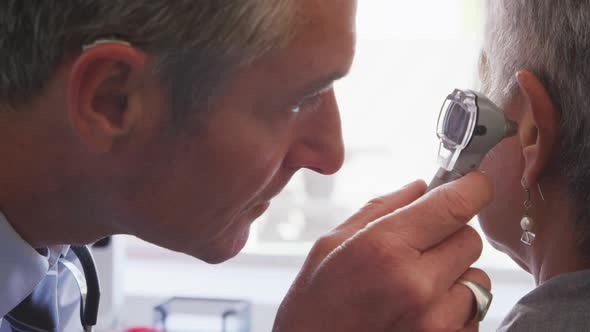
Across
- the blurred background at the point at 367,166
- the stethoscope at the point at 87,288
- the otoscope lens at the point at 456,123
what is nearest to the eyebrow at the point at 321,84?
the otoscope lens at the point at 456,123

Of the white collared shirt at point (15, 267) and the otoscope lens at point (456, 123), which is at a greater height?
the otoscope lens at point (456, 123)

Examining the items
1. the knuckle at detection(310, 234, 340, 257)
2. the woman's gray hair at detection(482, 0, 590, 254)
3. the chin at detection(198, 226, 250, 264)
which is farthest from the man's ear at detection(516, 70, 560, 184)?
the chin at detection(198, 226, 250, 264)

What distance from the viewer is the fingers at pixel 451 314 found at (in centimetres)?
94

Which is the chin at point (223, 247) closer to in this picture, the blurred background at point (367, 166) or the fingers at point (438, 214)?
the fingers at point (438, 214)

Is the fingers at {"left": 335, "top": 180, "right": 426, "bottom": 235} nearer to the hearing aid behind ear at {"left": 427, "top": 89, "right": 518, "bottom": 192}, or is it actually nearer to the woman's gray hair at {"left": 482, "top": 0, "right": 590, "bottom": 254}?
the hearing aid behind ear at {"left": 427, "top": 89, "right": 518, "bottom": 192}

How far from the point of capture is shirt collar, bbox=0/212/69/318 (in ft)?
3.08

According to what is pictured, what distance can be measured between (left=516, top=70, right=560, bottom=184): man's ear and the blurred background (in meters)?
0.96

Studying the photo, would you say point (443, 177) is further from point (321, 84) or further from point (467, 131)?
point (321, 84)

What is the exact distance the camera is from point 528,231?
102cm

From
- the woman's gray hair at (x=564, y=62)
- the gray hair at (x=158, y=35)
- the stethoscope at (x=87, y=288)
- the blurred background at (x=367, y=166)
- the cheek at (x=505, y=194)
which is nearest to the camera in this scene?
the gray hair at (x=158, y=35)

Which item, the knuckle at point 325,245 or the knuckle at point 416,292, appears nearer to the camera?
the knuckle at point 416,292

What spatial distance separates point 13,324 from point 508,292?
127cm

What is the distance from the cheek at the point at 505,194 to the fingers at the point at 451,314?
0.40ft

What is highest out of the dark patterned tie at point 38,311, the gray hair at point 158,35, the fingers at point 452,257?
the gray hair at point 158,35
